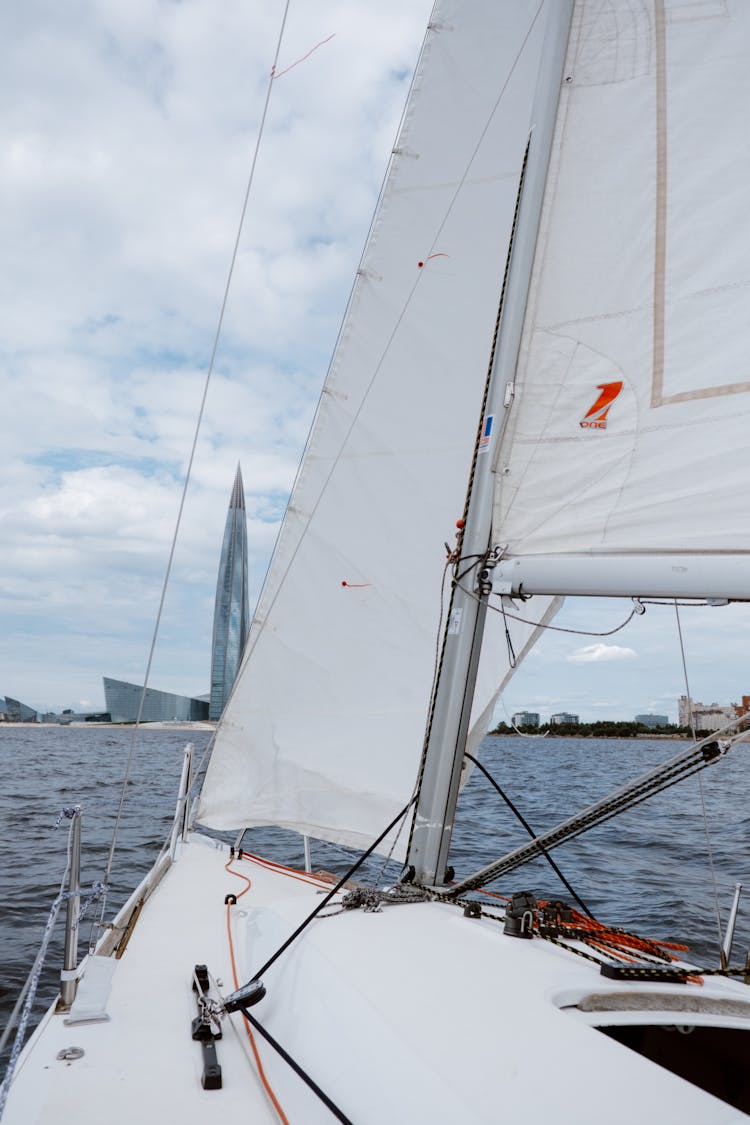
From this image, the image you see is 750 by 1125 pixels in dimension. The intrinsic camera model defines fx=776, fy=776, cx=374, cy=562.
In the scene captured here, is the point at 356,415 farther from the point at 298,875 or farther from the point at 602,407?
the point at 298,875

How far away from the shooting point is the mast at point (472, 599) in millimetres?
3744

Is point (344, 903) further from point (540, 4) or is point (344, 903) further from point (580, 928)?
point (540, 4)

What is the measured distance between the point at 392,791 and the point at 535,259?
317 cm

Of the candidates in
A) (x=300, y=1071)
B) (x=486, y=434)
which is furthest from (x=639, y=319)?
(x=300, y=1071)

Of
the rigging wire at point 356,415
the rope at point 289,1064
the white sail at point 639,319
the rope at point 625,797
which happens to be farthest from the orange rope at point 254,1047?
the white sail at point 639,319

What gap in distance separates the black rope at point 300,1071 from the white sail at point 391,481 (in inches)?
83.9

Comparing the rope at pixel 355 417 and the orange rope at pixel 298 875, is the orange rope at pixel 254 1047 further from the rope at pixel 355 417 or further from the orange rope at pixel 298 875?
the rope at pixel 355 417

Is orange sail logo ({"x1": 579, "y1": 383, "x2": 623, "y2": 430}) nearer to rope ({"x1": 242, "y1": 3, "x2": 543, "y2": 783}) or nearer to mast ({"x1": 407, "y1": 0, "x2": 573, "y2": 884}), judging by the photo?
mast ({"x1": 407, "y1": 0, "x2": 573, "y2": 884})

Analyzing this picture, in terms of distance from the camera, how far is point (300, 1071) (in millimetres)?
2355

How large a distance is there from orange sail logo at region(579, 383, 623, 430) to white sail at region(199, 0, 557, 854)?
155 cm

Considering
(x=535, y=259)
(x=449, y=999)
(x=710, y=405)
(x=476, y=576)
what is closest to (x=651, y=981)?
(x=449, y=999)

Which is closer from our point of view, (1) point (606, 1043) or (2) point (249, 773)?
(1) point (606, 1043)

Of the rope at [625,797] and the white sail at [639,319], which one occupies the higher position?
the white sail at [639,319]

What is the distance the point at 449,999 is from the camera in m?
2.37
